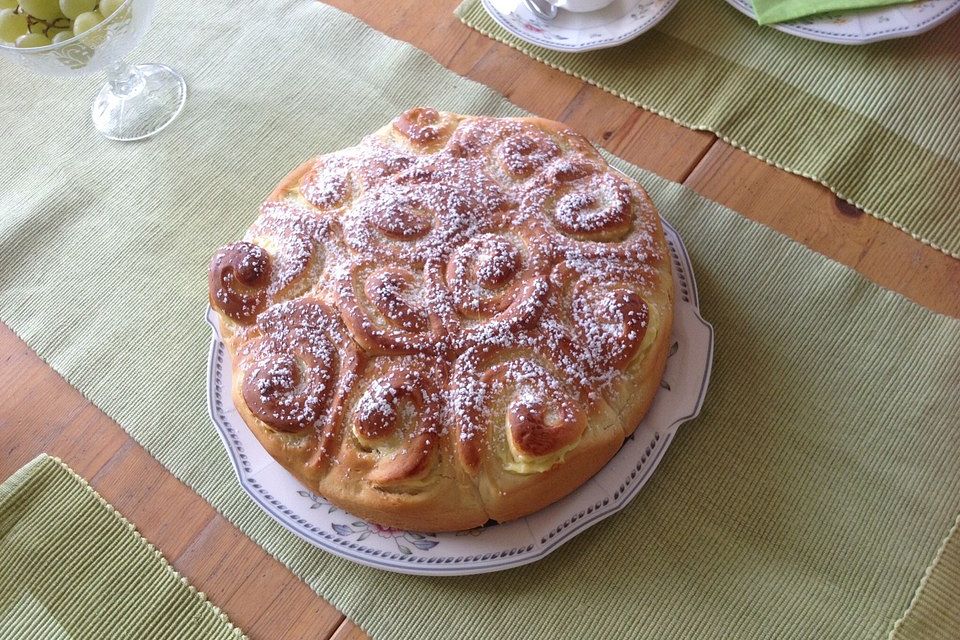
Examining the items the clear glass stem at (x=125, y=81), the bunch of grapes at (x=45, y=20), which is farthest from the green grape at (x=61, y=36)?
the clear glass stem at (x=125, y=81)

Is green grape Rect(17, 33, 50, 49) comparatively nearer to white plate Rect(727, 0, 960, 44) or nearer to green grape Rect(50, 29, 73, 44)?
green grape Rect(50, 29, 73, 44)

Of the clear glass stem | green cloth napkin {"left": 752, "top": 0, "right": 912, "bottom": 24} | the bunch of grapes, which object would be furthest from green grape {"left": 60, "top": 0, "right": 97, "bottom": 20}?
green cloth napkin {"left": 752, "top": 0, "right": 912, "bottom": 24}

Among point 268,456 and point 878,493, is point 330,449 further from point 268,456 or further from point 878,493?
point 878,493

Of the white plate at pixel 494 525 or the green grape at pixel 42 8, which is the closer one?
the white plate at pixel 494 525

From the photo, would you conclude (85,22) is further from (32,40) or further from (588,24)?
(588,24)

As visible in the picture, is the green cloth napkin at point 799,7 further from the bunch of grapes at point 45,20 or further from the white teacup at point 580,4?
the bunch of grapes at point 45,20

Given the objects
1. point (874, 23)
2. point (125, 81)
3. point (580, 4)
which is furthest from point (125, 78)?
point (874, 23)
